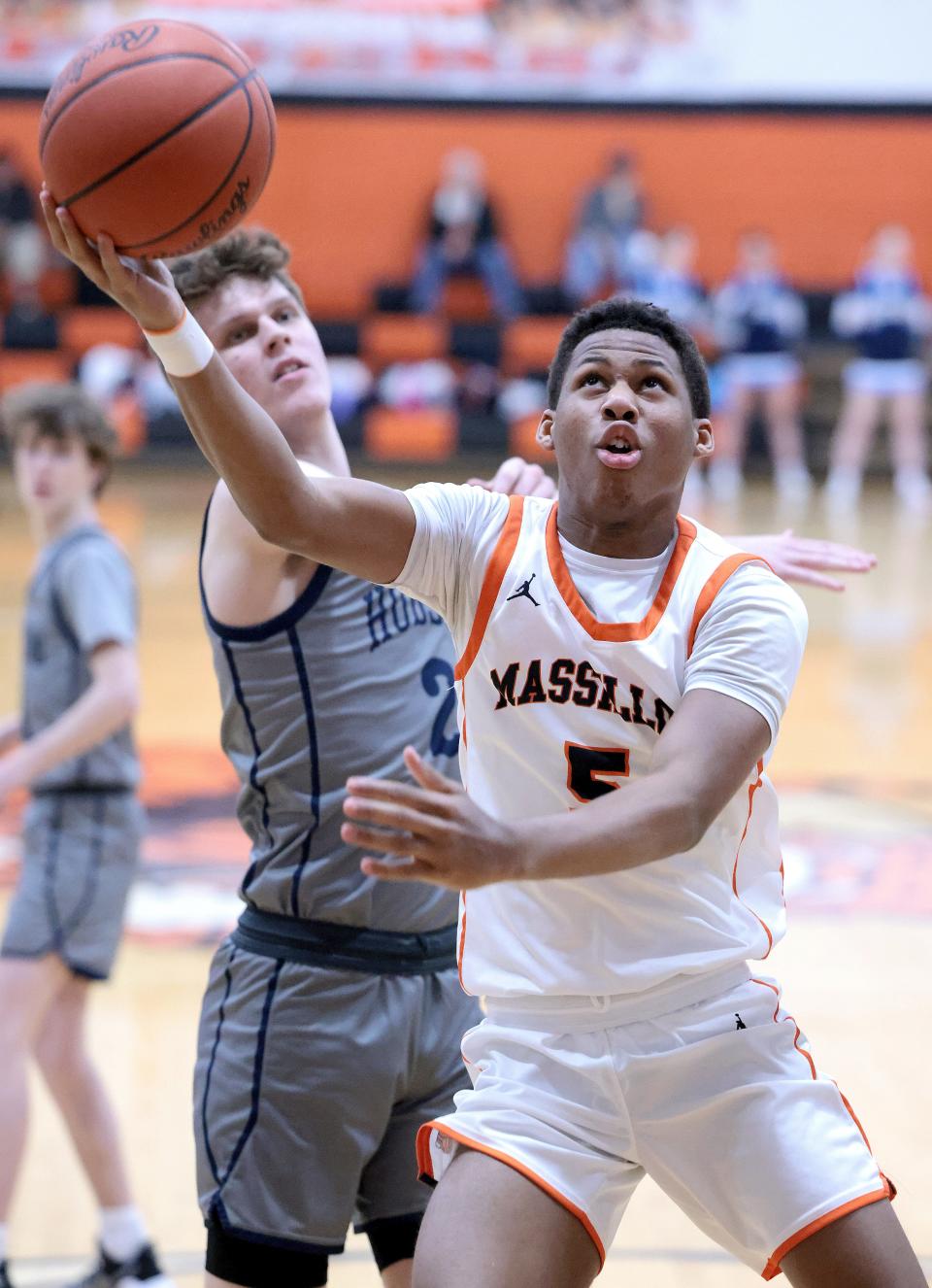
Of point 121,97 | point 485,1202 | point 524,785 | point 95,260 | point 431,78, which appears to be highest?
point 431,78

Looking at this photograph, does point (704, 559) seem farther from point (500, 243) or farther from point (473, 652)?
point (500, 243)

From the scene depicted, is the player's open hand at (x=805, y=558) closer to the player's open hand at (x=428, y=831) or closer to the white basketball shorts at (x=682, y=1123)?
the white basketball shorts at (x=682, y=1123)

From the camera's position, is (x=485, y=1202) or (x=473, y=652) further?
(x=473, y=652)

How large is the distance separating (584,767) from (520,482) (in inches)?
36.5

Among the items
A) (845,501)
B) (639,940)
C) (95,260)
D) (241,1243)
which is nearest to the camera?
(95,260)

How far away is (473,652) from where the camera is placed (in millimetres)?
2594

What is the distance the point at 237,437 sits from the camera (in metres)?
2.29

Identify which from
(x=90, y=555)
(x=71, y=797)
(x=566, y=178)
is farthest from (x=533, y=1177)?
(x=566, y=178)

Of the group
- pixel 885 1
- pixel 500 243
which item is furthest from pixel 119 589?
pixel 885 1

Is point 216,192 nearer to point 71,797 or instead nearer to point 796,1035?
point 796,1035

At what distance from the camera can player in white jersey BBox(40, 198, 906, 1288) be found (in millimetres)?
2324

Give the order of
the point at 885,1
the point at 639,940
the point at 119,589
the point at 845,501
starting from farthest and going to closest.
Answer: the point at 885,1
the point at 845,501
the point at 119,589
the point at 639,940

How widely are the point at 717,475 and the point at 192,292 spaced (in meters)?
14.4

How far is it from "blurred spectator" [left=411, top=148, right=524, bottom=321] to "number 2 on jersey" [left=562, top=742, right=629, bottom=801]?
630 inches
